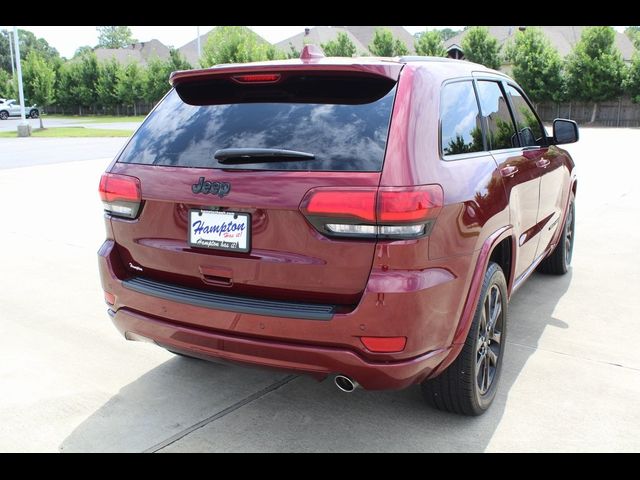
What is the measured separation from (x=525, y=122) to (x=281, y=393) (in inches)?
103

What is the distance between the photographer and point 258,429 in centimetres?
319

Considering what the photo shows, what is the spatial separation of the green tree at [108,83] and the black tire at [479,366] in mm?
54100

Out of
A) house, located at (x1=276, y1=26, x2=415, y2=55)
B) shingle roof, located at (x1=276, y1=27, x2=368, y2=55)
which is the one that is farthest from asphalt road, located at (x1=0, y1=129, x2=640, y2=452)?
shingle roof, located at (x1=276, y1=27, x2=368, y2=55)

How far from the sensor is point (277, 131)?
2807 mm

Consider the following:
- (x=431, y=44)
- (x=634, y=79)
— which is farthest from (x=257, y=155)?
(x=431, y=44)

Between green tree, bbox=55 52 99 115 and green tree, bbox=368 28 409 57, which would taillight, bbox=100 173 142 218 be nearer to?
green tree, bbox=368 28 409 57

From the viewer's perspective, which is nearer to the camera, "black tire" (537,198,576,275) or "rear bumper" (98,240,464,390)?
"rear bumper" (98,240,464,390)

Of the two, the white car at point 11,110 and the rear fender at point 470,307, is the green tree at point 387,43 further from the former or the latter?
the rear fender at point 470,307

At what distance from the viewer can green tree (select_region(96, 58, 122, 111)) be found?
177 ft

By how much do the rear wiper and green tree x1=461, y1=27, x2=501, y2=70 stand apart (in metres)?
45.0

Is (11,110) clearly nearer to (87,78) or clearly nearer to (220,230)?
(87,78)
